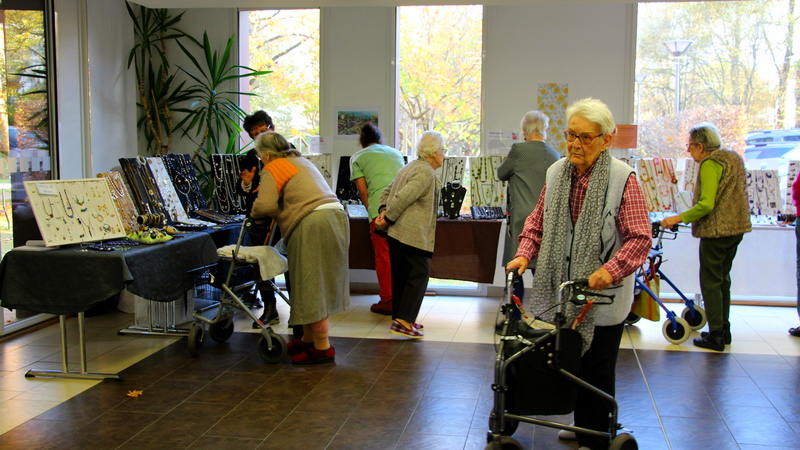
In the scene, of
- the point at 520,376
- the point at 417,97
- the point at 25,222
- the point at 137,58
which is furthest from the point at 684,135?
the point at 25,222

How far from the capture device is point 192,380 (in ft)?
14.5

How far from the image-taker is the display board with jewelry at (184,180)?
6055 mm

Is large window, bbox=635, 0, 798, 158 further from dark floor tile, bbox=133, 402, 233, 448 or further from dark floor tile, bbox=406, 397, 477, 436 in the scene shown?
dark floor tile, bbox=133, 402, 233, 448

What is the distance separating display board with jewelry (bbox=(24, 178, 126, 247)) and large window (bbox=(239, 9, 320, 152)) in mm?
2884

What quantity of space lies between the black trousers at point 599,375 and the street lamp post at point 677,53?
4.50 metres

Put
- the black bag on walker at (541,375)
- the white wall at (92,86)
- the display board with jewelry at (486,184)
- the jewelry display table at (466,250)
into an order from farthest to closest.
Answer: 1. the display board with jewelry at (486,184)
2. the jewelry display table at (466,250)
3. the white wall at (92,86)
4. the black bag on walker at (541,375)

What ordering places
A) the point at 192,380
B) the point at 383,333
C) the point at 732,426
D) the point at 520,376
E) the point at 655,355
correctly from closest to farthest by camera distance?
the point at 520,376, the point at 732,426, the point at 192,380, the point at 655,355, the point at 383,333

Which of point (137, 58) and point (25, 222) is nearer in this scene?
point (25, 222)

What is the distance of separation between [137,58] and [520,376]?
5.75 meters

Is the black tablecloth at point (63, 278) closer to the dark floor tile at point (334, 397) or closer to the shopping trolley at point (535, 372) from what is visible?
the dark floor tile at point (334, 397)

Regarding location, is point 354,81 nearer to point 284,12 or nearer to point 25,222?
point 284,12

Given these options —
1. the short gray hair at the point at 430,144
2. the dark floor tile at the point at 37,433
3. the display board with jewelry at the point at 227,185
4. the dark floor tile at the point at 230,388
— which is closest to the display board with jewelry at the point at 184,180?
the display board with jewelry at the point at 227,185

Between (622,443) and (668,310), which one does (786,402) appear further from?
(622,443)

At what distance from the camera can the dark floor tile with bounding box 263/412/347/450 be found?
3484 mm
